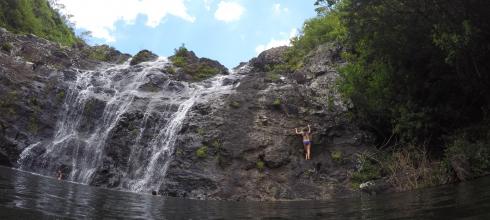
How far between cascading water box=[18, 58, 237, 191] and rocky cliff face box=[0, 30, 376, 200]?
0.21ft

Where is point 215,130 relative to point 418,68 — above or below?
below

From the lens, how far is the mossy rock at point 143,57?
103 feet

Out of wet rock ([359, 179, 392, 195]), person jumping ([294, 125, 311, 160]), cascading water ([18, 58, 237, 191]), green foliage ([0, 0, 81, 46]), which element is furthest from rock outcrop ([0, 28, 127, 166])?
wet rock ([359, 179, 392, 195])

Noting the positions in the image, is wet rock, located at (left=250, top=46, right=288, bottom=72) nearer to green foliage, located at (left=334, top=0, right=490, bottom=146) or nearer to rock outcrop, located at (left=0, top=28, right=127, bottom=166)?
green foliage, located at (left=334, top=0, right=490, bottom=146)

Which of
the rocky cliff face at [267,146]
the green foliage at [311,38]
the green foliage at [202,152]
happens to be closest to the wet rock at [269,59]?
the green foliage at [311,38]

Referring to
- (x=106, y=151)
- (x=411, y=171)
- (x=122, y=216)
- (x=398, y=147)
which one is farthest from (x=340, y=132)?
(x=122, y=216)

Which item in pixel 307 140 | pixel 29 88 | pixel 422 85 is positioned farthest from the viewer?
pixel 29 88

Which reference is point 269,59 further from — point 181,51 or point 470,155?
point 470,155

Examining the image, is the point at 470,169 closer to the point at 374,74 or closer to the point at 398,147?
the point at 398,147

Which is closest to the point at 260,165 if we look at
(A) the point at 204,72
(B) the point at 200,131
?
(B) the point at 200,131

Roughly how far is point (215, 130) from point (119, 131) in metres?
4.57

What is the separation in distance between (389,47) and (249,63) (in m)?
15.9

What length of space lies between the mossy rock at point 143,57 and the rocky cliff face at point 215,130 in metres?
4.50

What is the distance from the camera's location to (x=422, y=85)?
17953mm
